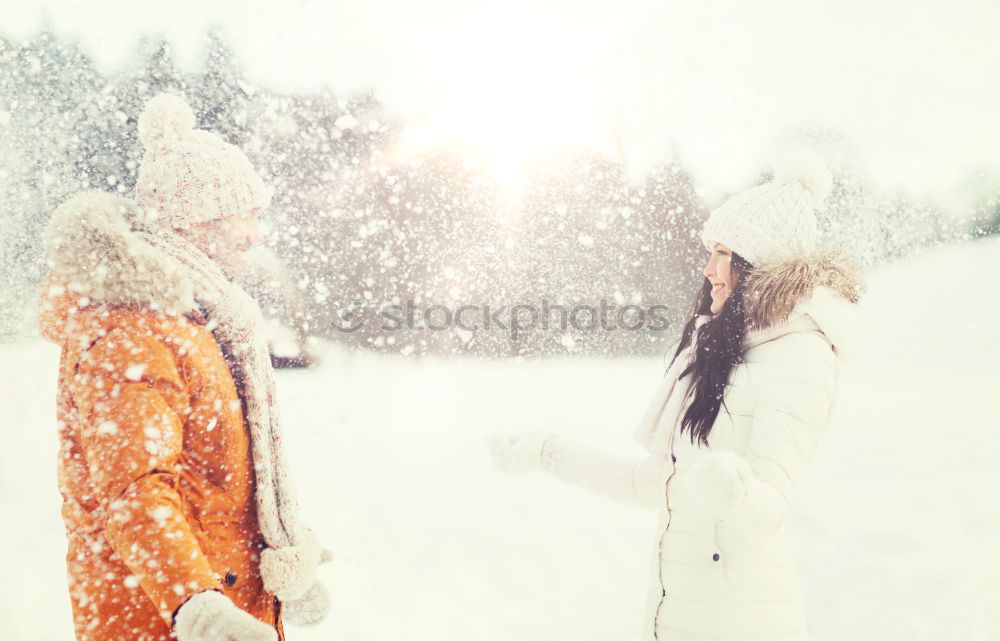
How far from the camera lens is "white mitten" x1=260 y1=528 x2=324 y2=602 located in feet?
4.51

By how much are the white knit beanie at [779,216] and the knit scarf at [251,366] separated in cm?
122

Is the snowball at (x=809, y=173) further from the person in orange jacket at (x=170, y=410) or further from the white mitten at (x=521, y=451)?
the person in orange jacket at (x=170, y=410)

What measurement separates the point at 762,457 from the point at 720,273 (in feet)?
1.93

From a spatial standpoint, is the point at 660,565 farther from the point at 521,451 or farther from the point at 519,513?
the point at 519,513

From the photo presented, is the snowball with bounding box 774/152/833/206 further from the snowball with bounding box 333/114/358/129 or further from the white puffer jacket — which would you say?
the snowball with bounding box 333/114/358/129

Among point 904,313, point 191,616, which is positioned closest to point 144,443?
point 191,616

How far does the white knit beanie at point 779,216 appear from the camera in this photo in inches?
63.8

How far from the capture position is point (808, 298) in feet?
4.94

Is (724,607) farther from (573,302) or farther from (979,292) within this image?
(979,292)

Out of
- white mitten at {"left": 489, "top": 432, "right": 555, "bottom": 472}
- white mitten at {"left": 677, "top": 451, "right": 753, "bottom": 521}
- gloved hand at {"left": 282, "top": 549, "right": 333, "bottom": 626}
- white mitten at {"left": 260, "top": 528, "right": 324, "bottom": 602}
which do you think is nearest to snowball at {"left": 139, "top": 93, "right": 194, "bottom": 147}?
white mitten at {"left": 260, "top": 528, "right": 324, "bottom": 602}

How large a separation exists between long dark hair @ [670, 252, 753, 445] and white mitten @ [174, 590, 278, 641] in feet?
3.64

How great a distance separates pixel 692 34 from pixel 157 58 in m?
7.16

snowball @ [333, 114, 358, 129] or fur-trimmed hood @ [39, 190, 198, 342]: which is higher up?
snowball @ [333, 114, 358, 129]

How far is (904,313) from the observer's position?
329 inches
